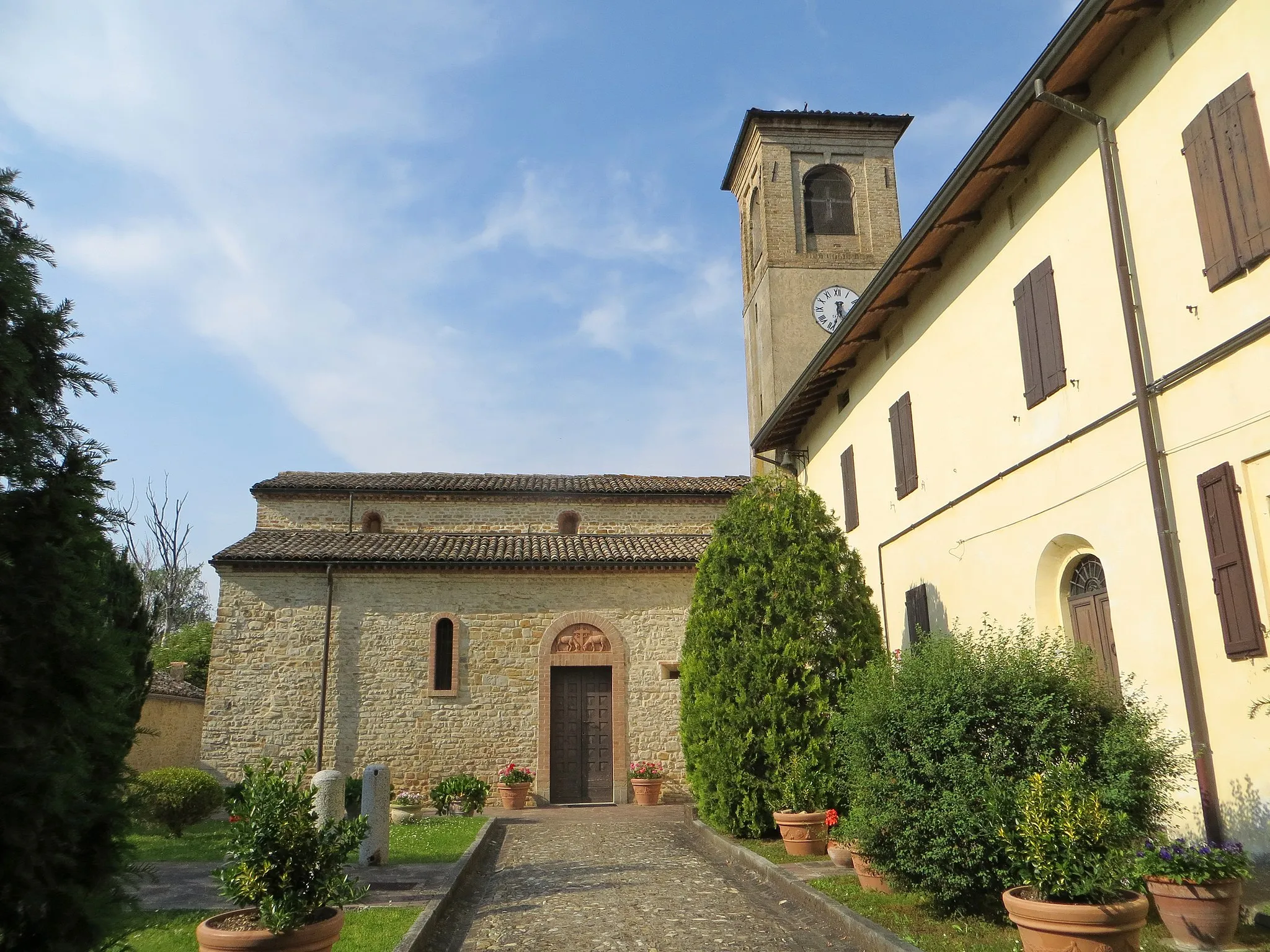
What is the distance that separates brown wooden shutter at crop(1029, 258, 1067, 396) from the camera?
332 inches

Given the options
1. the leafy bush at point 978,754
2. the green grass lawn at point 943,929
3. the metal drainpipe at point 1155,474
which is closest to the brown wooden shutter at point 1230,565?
the metal drainpipe at point 1155,474

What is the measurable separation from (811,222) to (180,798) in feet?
63.8

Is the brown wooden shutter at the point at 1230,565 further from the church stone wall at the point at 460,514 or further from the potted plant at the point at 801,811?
the church stone wall at the point at 460,514

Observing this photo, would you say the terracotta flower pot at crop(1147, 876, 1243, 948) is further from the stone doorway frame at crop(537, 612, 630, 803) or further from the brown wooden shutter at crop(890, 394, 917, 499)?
the stone doorway frame at crop(537, 612, 630, 803)

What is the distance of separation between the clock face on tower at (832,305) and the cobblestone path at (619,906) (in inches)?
572

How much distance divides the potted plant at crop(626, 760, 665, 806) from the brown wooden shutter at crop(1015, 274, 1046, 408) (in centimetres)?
1091

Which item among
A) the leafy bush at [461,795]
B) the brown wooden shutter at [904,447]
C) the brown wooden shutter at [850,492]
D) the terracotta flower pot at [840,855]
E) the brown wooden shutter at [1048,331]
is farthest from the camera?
the leafy bush at [461,795]

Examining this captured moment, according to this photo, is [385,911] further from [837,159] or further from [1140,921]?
[837,159]

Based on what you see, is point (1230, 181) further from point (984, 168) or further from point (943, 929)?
point (943, 929)

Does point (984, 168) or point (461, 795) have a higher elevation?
point (984, 168)

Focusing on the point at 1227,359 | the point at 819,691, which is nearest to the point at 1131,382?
the point at 1227,359

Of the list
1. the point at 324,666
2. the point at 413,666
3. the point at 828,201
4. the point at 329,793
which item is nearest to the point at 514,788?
the point at 413,666

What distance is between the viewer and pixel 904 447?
38.8ft

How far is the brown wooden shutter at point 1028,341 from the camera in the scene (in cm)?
880
